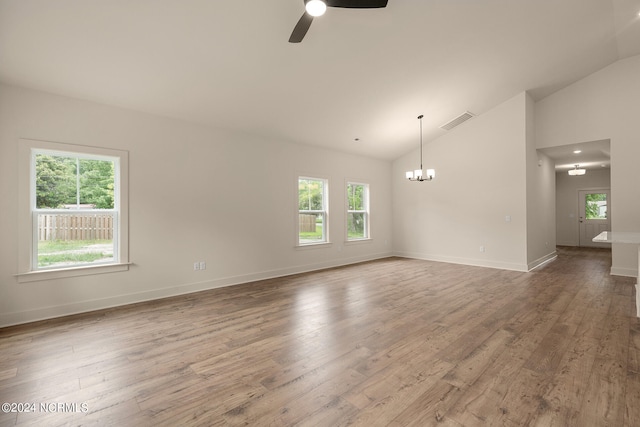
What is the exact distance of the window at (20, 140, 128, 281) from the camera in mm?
3387

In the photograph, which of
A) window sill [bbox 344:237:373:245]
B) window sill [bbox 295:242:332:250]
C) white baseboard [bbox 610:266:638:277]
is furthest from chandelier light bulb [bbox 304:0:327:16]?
white baseboard [bbox 610:266:638:277]

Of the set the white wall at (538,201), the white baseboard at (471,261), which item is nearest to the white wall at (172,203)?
the white baseboard at (471,261)

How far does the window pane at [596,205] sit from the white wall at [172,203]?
9105 mm

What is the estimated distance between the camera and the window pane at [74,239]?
3.50m

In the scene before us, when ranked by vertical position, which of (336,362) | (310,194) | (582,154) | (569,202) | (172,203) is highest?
(582,154)

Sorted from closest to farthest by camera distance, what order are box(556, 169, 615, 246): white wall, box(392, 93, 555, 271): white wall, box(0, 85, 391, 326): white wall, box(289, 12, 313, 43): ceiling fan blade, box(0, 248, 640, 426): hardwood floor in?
box(0, 248, 640, 426): hardwood floor < box(289, 12, 313, 43): ceiling fan blade < box(0, 85, 391, 326): white wall < box(392, 93, 555, 271): white wall < box(556, 169, 615, 246): white wall

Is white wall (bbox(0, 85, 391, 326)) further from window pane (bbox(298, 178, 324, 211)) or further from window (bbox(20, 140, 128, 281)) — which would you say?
window pane (bbox(298, 178, 324, 211))

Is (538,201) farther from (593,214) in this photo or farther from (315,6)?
(315,6)

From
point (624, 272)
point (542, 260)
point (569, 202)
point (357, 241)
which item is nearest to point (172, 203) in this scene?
→ point (357, 241)

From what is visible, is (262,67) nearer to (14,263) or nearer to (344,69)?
(344,69)

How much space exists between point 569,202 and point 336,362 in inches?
452

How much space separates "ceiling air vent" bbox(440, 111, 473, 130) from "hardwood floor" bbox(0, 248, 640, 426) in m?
3.86

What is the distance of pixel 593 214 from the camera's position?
9.47m

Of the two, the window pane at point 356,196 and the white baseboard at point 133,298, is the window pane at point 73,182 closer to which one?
the white baseboard at point 133,298
